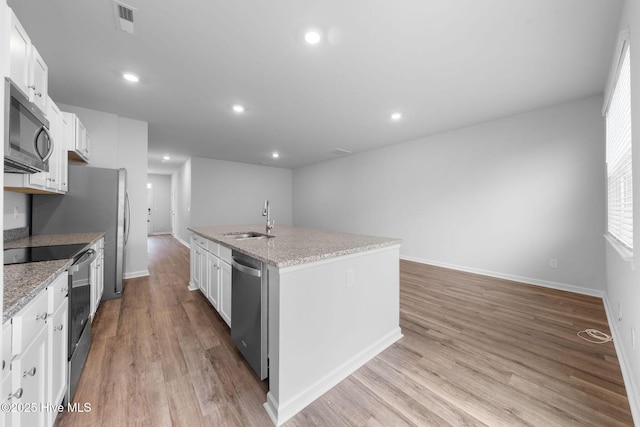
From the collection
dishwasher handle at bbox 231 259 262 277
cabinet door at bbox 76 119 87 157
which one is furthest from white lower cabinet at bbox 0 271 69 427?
cabinet door at bbox 76 119 87 157

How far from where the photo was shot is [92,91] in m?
3.05

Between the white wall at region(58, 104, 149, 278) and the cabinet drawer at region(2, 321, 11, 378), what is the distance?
3667 mm

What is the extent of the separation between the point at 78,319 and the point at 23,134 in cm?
125

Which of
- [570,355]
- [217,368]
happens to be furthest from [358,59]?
[570,355]

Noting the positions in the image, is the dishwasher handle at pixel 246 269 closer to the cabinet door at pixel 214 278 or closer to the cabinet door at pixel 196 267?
the cabinet door at pixel 214 278

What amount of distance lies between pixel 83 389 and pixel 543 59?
4.65 meters

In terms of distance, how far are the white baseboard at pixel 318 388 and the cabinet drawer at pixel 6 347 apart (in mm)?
1165

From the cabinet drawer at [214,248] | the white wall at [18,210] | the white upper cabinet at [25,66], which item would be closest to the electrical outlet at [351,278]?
the cabinet drawer at [214,248]

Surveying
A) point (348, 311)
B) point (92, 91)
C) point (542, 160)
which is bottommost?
point (348, 311)

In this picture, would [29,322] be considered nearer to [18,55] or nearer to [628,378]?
[18,55]

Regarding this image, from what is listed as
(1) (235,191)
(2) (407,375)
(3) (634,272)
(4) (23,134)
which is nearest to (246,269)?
(2) (407,375)

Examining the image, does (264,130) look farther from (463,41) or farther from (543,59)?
(543,59)

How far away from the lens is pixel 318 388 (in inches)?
63.7

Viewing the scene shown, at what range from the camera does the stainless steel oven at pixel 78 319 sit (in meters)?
1.58
